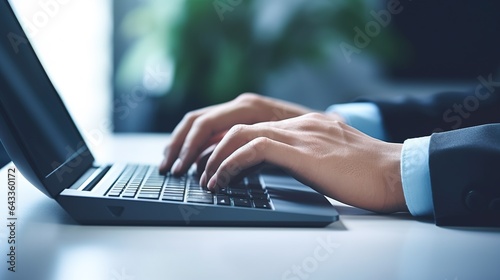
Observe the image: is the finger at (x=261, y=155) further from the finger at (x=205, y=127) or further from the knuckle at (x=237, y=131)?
the finger at (x=205, y=127)

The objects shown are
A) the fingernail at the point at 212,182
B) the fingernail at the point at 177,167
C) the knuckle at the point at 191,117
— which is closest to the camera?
the fingernail at the point at 212,182

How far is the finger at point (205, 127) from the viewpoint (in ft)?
2.91

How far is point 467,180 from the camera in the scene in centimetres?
63

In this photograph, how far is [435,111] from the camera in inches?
42.8

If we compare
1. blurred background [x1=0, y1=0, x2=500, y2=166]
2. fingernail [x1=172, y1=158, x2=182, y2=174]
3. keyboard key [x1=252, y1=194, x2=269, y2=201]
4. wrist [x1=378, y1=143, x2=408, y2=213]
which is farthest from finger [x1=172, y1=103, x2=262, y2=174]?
blurred background [x1=0, y1=0, x2=500, y2=166]

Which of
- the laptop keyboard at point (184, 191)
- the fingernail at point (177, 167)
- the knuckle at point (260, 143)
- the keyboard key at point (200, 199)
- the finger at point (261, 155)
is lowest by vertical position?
the fingernail at point (177, 167)

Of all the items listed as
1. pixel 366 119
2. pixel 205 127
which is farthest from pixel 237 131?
pixel 366 119

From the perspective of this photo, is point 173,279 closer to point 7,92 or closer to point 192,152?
point 7,92

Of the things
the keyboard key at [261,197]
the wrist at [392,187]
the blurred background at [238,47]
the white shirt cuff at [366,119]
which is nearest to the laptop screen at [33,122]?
the keyboard key at [261,197]

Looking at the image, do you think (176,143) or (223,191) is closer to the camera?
(223,191)

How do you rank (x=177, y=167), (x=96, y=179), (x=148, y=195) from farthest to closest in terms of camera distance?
(x=177, y=167) → (x=96, y=179) → (x=148, y=195)

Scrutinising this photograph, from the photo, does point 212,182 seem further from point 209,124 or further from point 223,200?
point 209,124

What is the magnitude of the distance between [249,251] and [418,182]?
0.80 feet

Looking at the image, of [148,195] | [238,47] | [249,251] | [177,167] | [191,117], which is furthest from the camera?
[238,47]
